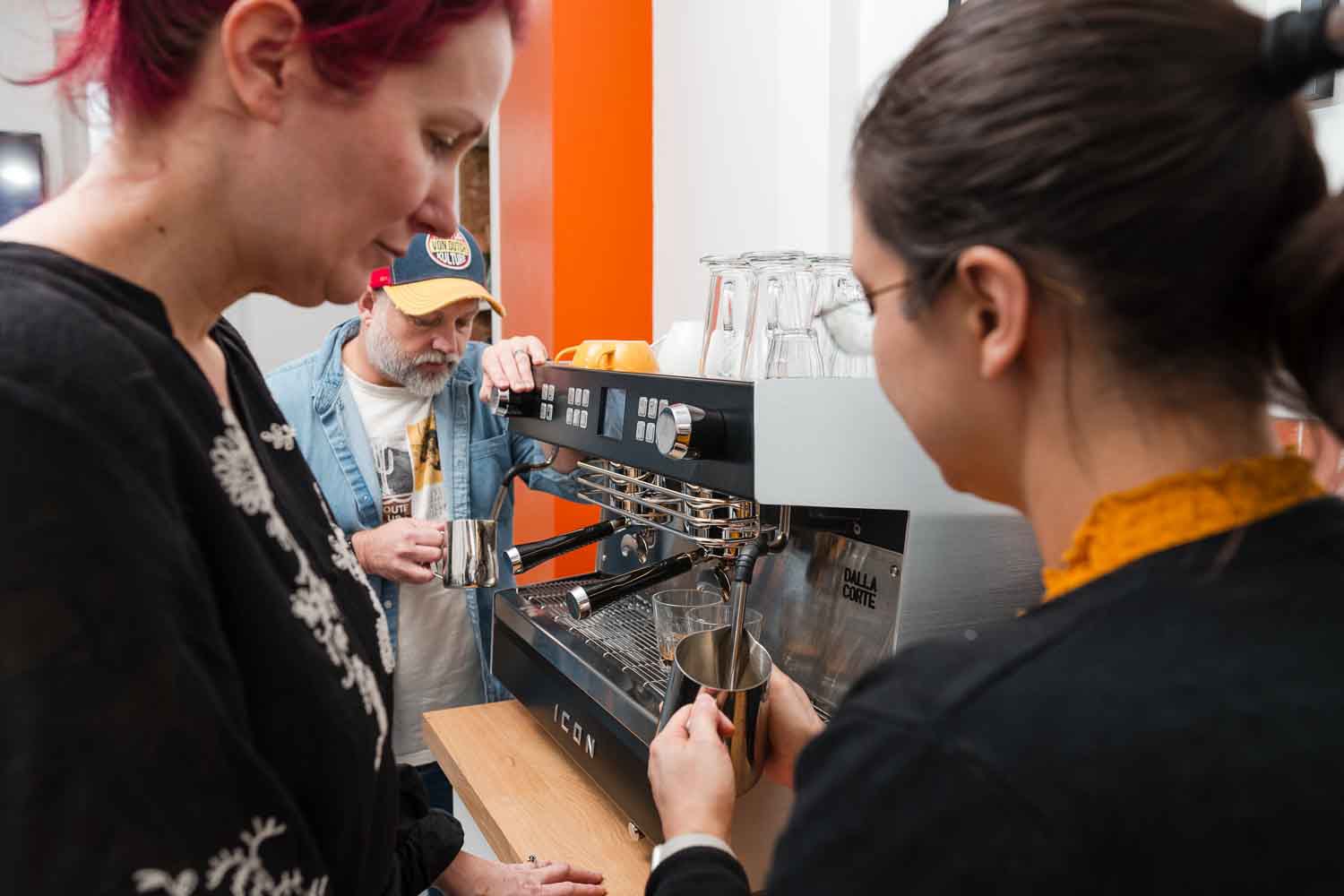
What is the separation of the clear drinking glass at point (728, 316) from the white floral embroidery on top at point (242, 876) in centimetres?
66

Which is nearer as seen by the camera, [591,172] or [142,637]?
[142,637]

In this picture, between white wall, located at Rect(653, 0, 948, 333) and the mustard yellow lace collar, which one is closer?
the mustard yellow lace collar

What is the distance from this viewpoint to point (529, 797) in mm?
1086

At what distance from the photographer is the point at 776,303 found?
3.29 feet

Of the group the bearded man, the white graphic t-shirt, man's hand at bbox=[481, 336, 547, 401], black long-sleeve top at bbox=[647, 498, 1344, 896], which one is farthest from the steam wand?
the white graphic t-shirt

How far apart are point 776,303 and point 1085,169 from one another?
60cm

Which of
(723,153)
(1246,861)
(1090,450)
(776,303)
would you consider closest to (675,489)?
(776,303)

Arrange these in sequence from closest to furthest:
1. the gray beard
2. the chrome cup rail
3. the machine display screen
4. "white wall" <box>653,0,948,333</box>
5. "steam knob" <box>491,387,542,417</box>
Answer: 1. the chrome cup rail
2. the machine display screen
3. "steam knob" <box>491,387,542,417</box>
4. "white wall" <box>653,0,948,333</box>
5. the gray beard

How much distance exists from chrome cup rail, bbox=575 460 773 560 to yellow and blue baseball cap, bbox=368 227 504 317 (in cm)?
64

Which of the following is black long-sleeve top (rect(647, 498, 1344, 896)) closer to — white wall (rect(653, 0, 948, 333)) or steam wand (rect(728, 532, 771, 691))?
steam wand (rect(728, 532, 771, 691))

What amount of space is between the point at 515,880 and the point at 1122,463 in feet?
2.40

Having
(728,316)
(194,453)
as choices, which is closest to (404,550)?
(728,316)

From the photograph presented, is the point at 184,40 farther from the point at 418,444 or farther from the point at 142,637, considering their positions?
the point at 418,444

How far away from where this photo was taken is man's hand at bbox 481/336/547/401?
1.38 meters
